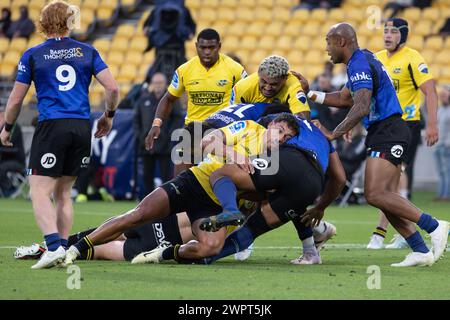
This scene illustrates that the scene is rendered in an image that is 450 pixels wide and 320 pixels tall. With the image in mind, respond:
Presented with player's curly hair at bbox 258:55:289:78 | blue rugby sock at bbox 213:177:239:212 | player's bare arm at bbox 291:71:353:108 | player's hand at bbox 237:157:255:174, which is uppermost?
player's curly hair at bbox 258:55:289:78

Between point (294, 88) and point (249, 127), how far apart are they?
986 mm

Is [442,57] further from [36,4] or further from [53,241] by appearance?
[53,241]

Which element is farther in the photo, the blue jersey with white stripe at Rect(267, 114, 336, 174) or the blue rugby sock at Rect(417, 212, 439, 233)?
the blue rugby sock at Rect(417, 212, 439, 233)

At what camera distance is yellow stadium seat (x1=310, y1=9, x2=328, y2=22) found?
24.7 meters

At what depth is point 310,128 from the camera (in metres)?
8.84

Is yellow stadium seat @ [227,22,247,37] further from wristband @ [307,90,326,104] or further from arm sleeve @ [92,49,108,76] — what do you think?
arm sleeve @ [92,49,108,76]

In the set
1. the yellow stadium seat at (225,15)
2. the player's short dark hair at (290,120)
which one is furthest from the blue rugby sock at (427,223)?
the yellow stadium seat at (225,15)

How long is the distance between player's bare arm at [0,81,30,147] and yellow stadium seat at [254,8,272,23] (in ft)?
57.0

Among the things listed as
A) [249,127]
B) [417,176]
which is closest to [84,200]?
[417,176]

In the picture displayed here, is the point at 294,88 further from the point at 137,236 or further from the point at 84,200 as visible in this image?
the point at 84,200

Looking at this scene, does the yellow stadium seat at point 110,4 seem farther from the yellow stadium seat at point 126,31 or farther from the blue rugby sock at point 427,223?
the blue rugby sock at point 427,223

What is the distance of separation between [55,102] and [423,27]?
16.3 meters

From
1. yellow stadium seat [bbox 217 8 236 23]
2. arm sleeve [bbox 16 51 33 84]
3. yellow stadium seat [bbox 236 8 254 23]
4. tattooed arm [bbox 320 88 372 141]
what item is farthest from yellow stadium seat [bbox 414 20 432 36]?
arm sleeve [bbox 16 51 33 84]

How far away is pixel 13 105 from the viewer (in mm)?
8516
